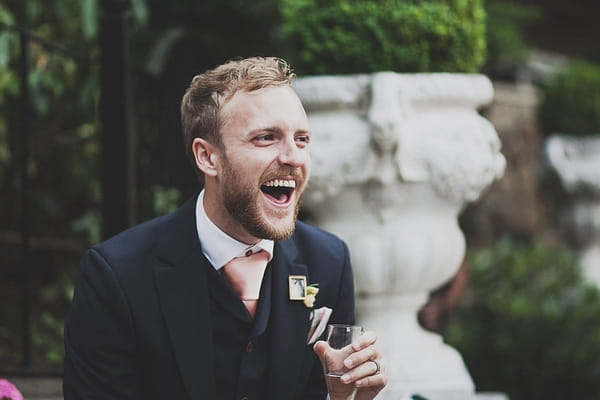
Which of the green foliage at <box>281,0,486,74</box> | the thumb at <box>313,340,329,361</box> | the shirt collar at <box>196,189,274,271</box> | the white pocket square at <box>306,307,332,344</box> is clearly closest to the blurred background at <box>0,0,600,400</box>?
the green foliage at <box>281,0,486,74</box>

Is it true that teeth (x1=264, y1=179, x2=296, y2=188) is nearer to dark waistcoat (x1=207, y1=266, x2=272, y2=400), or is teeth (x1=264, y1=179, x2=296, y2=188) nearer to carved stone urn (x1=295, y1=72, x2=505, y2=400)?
dark waistcoat (x1=207, y1=266, x2=272, y2=400)

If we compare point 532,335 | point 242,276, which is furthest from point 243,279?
point 532,335

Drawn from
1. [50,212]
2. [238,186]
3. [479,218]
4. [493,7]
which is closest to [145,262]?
[238,186]

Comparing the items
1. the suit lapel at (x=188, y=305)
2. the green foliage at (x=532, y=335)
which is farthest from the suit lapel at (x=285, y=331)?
the green foliage at (x=532, y=335)

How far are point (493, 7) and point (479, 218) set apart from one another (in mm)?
1808

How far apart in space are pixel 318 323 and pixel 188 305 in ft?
1.06

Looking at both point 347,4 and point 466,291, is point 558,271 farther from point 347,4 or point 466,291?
point 347,4

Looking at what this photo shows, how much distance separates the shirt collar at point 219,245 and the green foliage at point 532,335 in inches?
135

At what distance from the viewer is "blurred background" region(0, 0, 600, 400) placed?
3.47 m

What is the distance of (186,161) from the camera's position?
414 cm

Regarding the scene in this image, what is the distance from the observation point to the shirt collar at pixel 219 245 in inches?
87.2

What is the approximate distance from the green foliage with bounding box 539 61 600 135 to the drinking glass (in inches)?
237

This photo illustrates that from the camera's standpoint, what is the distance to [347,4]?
11.4 feet

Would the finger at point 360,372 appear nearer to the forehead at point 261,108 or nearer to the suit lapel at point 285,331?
the suit lapel at point 285,331
